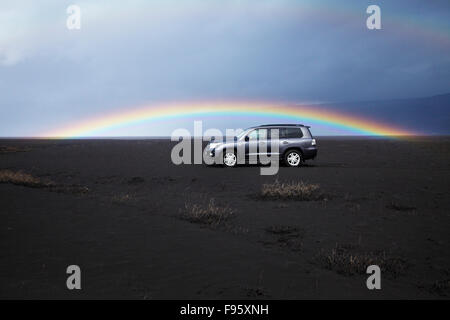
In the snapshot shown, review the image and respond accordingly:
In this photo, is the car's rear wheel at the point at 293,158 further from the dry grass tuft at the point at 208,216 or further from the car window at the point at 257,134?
the dry grass tuft at the point at 208,216

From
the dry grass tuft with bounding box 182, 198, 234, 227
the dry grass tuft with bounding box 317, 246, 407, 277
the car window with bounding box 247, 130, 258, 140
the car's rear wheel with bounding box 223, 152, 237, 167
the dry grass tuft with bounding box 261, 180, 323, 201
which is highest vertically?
the car window with bounding box 247, 130, 258, 140

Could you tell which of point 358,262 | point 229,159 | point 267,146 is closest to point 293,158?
point 267,146

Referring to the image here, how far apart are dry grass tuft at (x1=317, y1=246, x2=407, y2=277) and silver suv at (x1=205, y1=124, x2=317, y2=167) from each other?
13329mm

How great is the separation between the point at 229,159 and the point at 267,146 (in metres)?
2.03

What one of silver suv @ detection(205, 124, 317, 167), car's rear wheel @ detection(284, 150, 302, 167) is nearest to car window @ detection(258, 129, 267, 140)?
silver suv @ detection(205, 124, 317, 167)

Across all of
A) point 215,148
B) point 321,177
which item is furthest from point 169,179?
point 321,177

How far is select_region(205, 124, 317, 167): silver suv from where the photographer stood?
20750 millimetres

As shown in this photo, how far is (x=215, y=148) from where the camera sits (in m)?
21.1

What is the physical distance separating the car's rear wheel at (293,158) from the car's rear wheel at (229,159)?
261cm

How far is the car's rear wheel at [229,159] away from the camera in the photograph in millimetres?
21047

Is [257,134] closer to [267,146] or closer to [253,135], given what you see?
[253,135]

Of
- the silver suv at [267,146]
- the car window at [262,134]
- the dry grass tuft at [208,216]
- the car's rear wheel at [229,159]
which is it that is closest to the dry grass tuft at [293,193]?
the dry grass tuft at [208,216]

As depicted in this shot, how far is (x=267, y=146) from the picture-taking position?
20.8m

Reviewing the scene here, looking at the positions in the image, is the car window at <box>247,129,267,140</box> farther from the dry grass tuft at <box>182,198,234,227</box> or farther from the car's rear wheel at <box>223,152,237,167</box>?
the dry grass tuft at <box>182,198,234,227</box>
